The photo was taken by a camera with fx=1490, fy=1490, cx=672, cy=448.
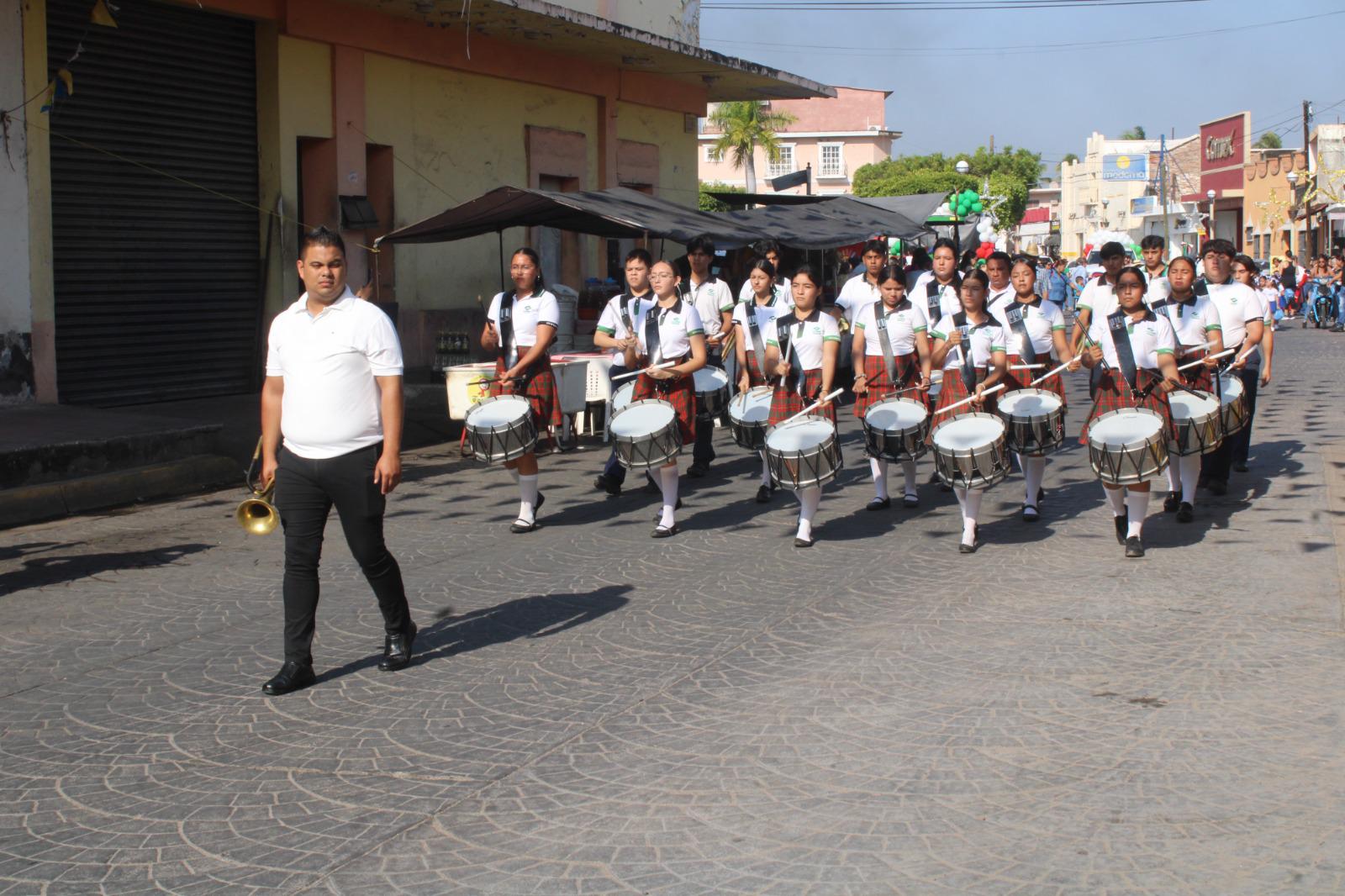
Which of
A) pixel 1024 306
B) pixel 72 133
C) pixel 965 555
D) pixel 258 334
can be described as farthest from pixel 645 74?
pixel 965 555

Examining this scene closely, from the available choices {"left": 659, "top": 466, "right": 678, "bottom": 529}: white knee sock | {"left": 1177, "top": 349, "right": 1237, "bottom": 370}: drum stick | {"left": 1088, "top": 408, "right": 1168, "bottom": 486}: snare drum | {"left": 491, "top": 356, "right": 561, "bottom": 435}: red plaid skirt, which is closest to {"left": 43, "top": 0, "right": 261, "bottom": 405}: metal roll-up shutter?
{"left": 491, "top": 356, "right": 561, "bottom": 435}: red plaid skirt

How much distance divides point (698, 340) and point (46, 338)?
24.1 feet

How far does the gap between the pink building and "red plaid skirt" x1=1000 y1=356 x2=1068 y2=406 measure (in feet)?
313

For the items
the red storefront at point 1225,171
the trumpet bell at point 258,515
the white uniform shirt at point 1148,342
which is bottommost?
the trumpet bell at point 258,515

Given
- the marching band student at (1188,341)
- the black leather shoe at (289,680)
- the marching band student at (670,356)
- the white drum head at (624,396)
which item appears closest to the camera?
the black leather shoe at (289,680)

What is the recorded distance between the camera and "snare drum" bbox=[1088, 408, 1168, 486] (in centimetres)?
838

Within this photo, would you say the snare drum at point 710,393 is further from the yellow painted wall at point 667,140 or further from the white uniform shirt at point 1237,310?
the yellow painted wall at point 667,140

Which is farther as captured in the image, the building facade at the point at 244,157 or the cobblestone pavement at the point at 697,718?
the building facade at the point at 244,157

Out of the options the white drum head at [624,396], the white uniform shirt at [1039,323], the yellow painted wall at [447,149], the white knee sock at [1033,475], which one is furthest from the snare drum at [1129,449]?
the yellow painted wall at [447,149]

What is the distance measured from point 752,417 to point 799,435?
3.94 feet

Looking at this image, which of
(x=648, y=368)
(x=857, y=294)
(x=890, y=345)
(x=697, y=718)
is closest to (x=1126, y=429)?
(x=890, y=345)

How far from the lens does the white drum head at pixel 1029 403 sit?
9.39 metres

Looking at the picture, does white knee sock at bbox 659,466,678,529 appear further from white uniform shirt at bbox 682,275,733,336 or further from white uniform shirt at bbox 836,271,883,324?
white uniform shirt at bbox 682,275,733,336

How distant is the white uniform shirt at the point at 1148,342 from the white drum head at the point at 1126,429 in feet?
1.30
